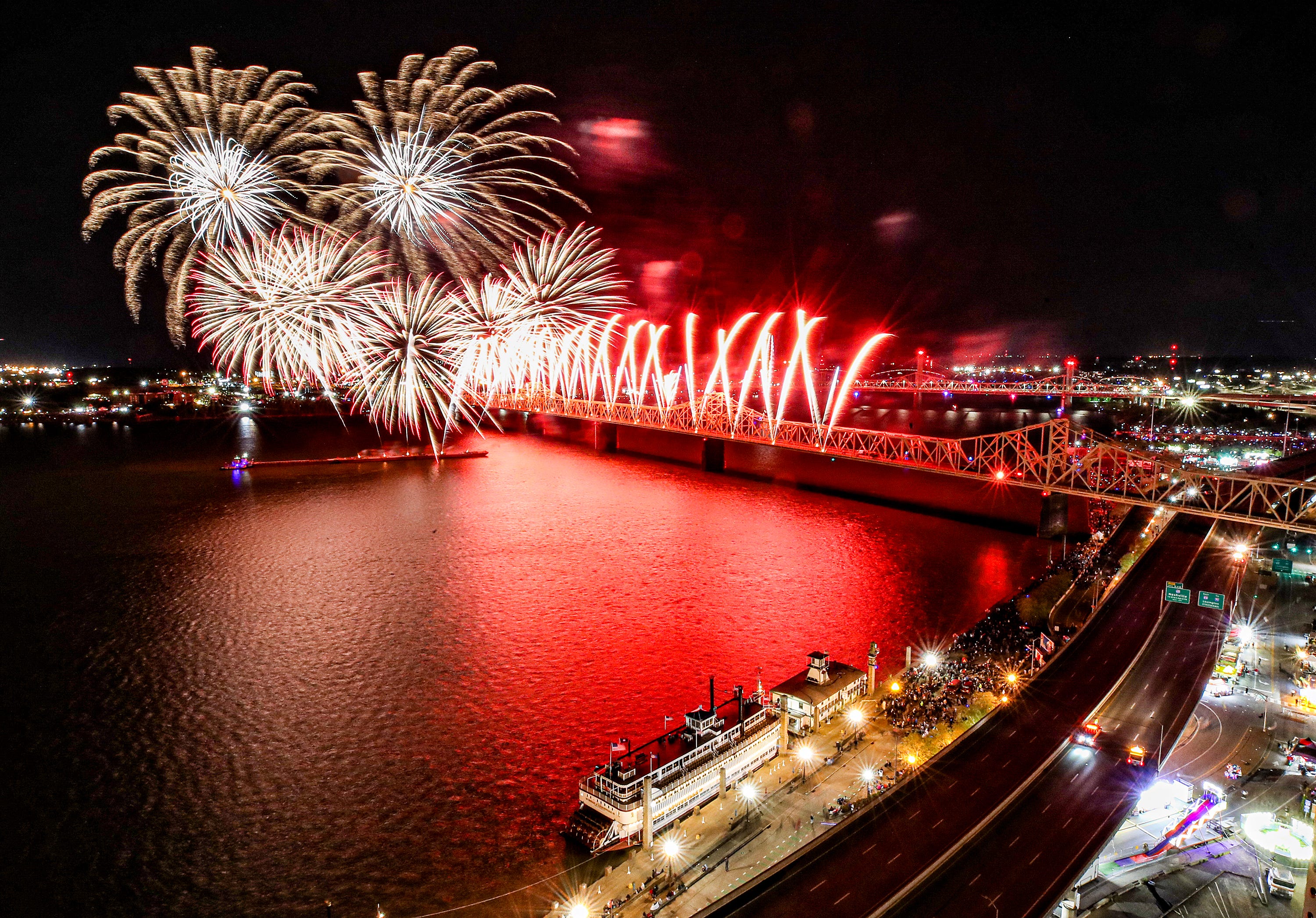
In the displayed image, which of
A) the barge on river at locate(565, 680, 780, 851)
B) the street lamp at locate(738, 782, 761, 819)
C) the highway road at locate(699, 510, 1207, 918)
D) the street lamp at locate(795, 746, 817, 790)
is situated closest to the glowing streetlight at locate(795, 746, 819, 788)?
the street lamp at locate(795, 746, 817, 790)

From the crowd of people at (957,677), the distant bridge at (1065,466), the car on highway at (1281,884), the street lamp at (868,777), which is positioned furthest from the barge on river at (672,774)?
the distant bridge at (1065,466)

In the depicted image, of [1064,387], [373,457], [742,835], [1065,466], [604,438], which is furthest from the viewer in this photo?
[1064,387]

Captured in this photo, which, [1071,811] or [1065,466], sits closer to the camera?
[1071,811]

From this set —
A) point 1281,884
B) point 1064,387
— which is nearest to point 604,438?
point 1281,884

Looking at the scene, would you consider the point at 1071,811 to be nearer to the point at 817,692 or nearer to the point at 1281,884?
the point at 1281,884

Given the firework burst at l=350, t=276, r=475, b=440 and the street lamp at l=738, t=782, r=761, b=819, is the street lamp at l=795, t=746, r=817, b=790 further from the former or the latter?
the firework burst at l=350, t=276, r=475, b=440
